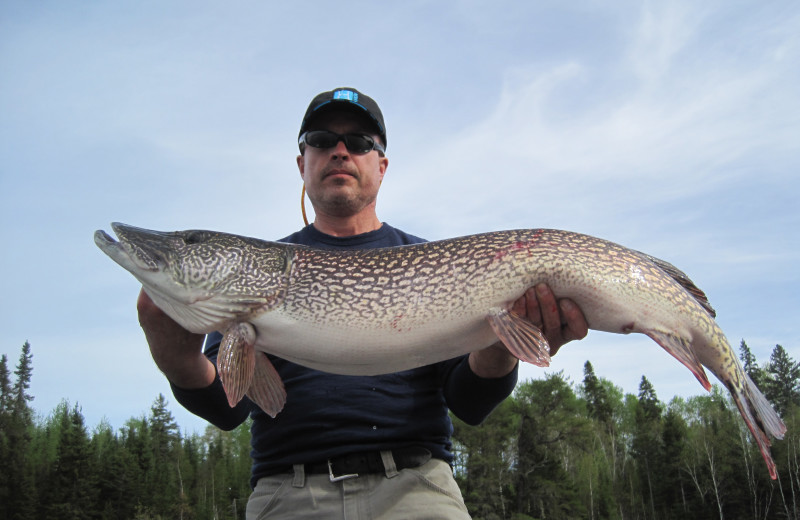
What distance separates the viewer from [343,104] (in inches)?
189

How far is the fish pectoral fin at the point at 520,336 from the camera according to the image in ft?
11.6

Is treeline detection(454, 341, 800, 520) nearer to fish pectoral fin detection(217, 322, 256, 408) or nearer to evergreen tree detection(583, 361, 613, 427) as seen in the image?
evergreen tree detection(583, 361, 613, 427)

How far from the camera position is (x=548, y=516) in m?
41.0

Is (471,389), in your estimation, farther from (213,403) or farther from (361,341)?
→ (213,403)

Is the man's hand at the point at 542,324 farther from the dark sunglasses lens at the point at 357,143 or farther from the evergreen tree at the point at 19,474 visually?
the evergreen tree at the point at 19,474

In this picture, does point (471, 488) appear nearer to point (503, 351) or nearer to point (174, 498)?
point (174, 498)

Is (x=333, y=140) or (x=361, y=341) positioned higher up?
(x=333, y=140)

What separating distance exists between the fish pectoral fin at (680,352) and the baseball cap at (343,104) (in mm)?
2684

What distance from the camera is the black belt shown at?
12.0 ft

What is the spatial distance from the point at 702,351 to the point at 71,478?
5628cm

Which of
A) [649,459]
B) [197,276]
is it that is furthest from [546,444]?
[197,276]

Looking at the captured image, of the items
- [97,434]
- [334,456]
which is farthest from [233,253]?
[97,434]

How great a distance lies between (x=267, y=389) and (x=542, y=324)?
180 cm

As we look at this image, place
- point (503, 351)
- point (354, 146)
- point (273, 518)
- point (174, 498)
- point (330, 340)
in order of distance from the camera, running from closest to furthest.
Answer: point (330, 340) < point (273, 518) < point (503, 351) < point (354, 146) < point (174, 498)
